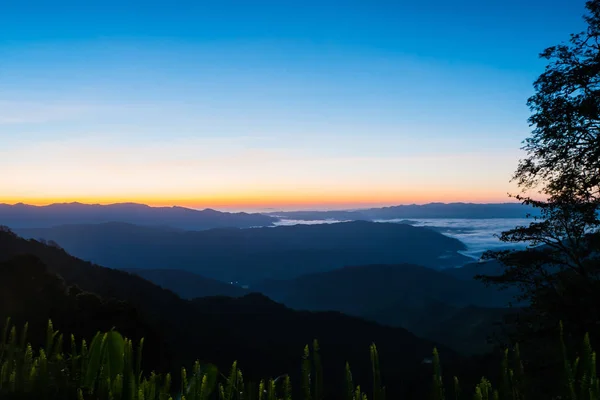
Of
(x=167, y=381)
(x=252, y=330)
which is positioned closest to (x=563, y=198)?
(x=167, y=381)

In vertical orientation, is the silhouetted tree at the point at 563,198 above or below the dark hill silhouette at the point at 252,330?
above

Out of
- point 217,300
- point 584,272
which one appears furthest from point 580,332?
point 217,300

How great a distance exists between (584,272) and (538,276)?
2.17 m

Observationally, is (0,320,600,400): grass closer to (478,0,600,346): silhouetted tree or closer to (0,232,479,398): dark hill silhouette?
(478,0,600,346): silhouetted tree

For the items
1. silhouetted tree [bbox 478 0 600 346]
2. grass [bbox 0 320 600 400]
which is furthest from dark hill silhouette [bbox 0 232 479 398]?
grass [bbox 0 320 600 400]

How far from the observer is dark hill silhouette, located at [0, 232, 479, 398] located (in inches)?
2237

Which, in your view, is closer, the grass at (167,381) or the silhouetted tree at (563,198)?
the grass at (167,381)

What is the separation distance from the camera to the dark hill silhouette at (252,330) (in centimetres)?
5681

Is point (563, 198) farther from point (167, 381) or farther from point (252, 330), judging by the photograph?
point (252, 330)

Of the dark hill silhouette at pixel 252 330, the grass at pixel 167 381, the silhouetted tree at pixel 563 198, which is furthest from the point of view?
the dark hill silhouette at pixel 252 330

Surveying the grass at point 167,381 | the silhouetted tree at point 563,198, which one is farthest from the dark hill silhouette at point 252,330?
the grass at point 167,381

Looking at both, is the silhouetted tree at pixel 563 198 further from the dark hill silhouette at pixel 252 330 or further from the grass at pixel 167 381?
the dark hill silhouette at pixel 252 330

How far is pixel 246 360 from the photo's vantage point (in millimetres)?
60938

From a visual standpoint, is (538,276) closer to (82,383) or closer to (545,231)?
(545,231)
